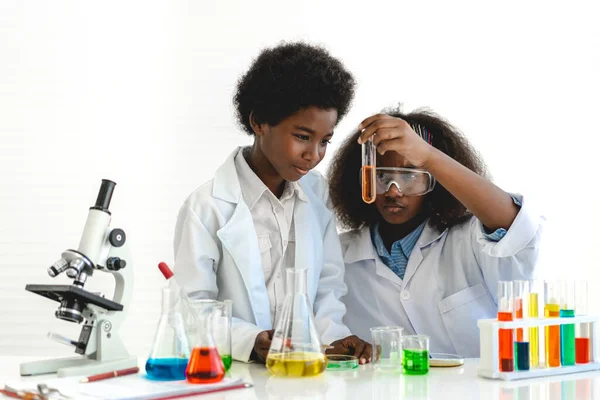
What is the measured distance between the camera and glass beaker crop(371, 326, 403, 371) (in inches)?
74.1

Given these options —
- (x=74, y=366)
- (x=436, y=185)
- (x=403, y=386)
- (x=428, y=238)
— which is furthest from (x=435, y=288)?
(x=74, y=366)

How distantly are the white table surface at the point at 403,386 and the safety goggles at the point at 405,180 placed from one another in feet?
2.55

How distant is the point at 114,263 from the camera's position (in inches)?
73.2

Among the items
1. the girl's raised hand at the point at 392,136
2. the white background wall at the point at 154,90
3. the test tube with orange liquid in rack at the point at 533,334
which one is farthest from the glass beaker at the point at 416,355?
the white background wall at the point at 154,90

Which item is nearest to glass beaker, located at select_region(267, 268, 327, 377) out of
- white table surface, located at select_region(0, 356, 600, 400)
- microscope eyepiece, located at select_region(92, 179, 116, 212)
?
white table surface, located at select_region(0, 356, 600, 400)

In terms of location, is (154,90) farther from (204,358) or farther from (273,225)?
(204,358)

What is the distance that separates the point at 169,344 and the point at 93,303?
0.24 m

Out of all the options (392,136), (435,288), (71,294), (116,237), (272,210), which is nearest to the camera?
(71,294)

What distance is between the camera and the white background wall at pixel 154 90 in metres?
3.72

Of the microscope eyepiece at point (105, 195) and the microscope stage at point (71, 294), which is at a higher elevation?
the microscope eyepiece at point (105, 195)

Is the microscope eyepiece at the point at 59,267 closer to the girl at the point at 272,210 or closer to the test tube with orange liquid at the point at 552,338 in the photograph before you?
the girl at the point at 272,210

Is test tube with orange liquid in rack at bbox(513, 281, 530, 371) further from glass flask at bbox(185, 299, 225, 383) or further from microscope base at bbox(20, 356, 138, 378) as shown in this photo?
microscope base at bbox(20, 356, 138, 378)

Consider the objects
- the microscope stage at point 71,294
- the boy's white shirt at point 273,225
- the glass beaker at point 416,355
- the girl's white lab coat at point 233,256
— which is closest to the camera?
the microscope stage at point 71,294

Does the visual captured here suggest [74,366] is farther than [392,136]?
No
